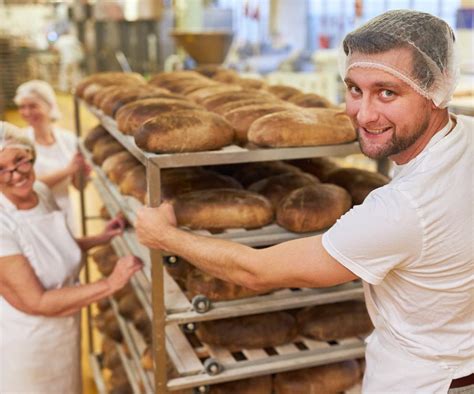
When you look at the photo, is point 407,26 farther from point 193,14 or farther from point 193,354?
point 193,14

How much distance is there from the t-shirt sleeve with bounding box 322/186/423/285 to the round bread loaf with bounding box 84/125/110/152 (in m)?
1.80

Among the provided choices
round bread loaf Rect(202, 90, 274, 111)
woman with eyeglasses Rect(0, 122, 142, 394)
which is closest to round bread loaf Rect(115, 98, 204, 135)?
round bread loaf Rect(202, 90, 274, 111)

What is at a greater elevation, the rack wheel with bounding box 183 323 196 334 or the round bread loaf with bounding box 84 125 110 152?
the round bread loaf with bounding box 84 125 110 152

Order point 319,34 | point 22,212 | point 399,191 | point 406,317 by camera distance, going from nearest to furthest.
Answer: point 399,191, point 406,317, point 22,212, point 319,34

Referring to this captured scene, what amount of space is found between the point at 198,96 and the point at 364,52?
1103 mm

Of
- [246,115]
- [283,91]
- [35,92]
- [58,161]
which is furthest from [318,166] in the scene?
[35,92]

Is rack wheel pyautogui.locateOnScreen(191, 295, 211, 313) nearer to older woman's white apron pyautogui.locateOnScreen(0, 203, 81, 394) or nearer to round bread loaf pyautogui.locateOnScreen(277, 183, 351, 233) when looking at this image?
round bread loaf pyautogui.locateOnScreen(277, 183, 351, 233)

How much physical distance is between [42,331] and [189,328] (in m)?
0.49

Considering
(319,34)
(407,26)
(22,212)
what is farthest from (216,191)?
(319,34)

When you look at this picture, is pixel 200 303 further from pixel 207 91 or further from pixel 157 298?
pixel 207 91

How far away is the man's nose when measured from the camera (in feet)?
3.90

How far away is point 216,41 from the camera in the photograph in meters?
4.17

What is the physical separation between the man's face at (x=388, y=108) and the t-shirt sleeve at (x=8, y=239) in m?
1.12

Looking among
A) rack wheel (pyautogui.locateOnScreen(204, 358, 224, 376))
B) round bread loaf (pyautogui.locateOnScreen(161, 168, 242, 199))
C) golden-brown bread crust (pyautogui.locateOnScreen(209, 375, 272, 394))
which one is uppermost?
round bread loaf (pyautogui.locateOnScreen(161, 168, 242, 199))
